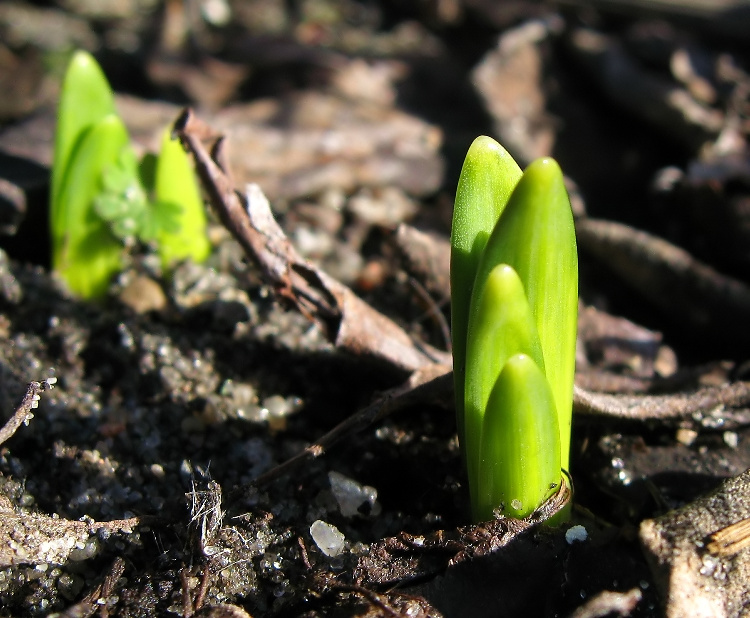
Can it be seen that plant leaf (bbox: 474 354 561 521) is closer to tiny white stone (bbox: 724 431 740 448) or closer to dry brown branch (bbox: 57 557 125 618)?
tiny white stone (bbox: 724 431 740 448)

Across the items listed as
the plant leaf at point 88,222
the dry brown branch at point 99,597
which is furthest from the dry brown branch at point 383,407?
the plant leaf at point 88,222

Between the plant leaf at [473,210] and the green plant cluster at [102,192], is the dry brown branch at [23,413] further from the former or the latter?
the plant leaf at [473,210]

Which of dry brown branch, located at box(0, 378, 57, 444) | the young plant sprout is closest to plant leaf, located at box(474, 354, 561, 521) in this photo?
the young plant sprout

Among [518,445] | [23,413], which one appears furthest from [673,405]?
[23,413]

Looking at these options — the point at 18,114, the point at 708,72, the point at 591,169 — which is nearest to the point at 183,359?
the point at 18,114

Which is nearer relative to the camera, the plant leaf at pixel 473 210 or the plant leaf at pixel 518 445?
the plant leaf at pixel 518 445

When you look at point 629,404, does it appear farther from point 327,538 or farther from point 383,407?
point 327,538

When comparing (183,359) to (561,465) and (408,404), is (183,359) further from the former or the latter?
(561,465)
